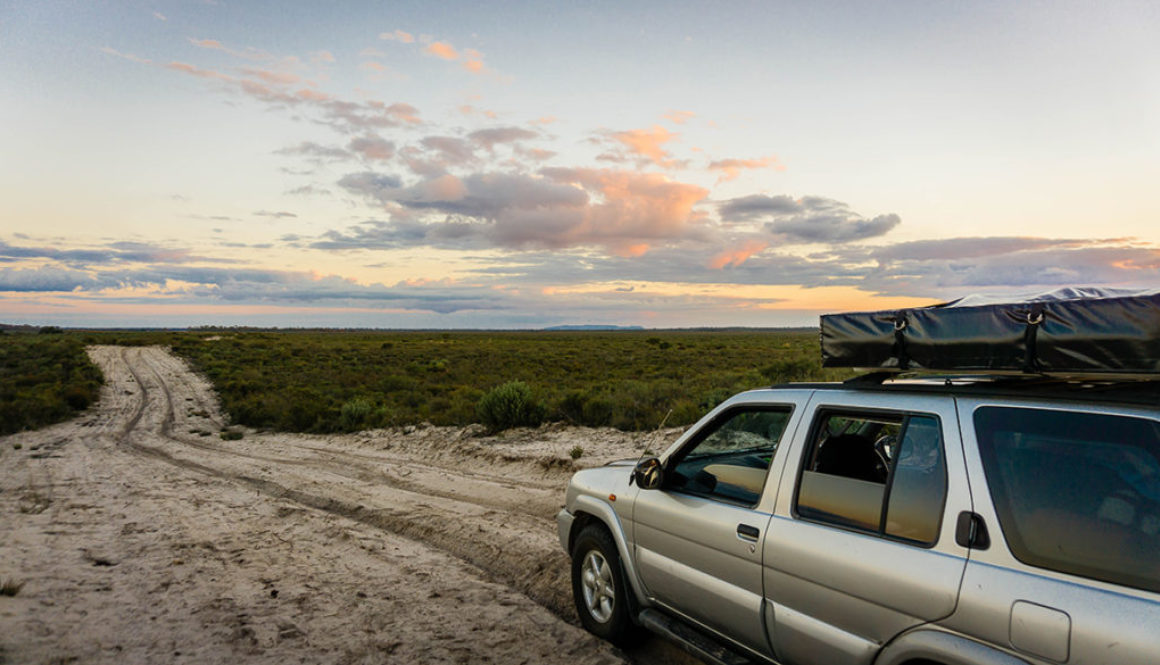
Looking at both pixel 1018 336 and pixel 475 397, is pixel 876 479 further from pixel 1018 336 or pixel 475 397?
pixel 475 397

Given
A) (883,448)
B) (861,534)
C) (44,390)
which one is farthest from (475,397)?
(861,534)

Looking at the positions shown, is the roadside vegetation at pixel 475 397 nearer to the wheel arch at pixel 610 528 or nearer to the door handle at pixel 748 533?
the wheel arch at pixel 610 528

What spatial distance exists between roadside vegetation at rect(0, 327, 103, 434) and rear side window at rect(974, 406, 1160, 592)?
21.1 m

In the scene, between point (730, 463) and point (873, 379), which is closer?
point (873, 379)

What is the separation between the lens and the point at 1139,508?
2170 mm

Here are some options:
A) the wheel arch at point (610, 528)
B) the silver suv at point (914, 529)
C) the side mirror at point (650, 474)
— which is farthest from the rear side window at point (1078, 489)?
the wheel arch at point (610, 528)

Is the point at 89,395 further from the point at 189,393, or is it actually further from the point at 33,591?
the point at 33,591

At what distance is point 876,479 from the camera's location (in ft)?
11.6

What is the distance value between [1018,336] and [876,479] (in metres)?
1.21

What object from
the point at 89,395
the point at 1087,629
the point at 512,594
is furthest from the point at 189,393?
the point at 1087,629

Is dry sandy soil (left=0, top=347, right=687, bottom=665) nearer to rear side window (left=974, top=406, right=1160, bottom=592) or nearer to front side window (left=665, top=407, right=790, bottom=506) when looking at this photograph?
front side window (left=665, top=407, right=790, bottom=506)

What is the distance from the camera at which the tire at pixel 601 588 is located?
172 inches

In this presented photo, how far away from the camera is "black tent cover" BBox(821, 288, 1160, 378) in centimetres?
229

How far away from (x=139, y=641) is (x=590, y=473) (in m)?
3.25
